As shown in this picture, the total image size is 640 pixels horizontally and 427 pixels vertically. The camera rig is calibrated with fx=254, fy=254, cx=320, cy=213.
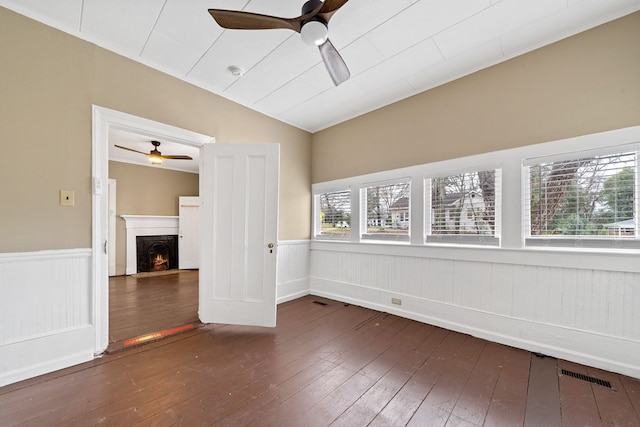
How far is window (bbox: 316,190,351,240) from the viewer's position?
12.7 feet

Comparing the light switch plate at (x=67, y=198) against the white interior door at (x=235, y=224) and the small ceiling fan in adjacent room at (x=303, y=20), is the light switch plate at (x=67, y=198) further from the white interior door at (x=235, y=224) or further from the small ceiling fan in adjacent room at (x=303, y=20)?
the small ceiling fan in adjacent room at (x=303, y=20)

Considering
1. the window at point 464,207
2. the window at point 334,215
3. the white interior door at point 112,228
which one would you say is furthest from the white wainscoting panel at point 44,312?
the white interior door at point 112,228

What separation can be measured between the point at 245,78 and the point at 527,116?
9.40 ft

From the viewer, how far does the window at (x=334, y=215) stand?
152 inches

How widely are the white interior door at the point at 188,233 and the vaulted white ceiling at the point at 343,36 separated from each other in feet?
13.6

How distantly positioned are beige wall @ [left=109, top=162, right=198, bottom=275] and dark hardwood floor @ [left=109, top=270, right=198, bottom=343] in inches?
42.1

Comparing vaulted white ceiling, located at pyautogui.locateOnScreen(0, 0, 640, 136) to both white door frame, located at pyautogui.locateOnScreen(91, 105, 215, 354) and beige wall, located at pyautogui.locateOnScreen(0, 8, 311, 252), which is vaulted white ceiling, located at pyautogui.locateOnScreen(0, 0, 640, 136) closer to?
beige wall, located at pyautogui.locateOnScreen(0, 8, 311, 252)

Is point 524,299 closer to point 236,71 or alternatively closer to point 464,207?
point 464,207

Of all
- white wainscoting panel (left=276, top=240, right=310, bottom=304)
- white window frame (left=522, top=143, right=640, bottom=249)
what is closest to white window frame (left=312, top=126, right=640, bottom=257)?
white window frame (left=522, top=143, right=640, bottom=249)

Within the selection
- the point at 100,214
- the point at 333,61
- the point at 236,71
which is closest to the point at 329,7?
the point at 333,61

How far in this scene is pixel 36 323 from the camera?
78.2 inches

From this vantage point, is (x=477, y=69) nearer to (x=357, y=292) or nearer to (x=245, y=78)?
(x=245, y=78)

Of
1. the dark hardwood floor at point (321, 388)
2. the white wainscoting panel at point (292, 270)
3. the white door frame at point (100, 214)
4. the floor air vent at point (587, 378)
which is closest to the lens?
the dark hardwood floor at point (321, 388)

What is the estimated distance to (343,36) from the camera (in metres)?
2.19
